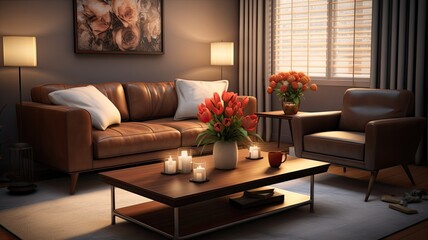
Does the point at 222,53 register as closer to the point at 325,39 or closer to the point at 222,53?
the point at 222,53

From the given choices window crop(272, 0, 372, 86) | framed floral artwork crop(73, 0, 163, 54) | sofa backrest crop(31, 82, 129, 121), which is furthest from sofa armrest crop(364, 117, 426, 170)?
framed floral artwork crop(73, 0, 163, 54)

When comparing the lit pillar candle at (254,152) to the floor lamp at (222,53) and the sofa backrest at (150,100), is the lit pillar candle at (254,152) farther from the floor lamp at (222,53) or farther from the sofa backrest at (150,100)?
the floor lamp at (222,53)

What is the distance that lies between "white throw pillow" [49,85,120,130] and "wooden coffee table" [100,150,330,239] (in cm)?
120

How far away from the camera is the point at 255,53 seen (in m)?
7.12

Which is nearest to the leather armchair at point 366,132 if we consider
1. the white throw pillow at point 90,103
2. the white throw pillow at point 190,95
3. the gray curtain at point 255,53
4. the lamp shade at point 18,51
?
the white throw pillow at point 190,95

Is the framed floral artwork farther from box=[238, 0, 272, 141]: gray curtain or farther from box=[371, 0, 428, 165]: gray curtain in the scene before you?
box=[371, 0, 428, 165]: gray curtain

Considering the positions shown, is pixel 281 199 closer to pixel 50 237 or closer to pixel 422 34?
pixel 50 237

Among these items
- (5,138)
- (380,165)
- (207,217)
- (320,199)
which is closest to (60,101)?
(5,138)

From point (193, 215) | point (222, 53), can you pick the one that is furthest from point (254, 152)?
point (222, 53)

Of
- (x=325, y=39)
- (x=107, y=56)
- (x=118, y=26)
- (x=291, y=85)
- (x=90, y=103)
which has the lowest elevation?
(x=90, y=103)

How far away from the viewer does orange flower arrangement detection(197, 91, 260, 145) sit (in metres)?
3.59

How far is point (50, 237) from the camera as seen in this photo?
3365mm

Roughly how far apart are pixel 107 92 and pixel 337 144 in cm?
235

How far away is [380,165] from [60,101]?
2.82 meters
